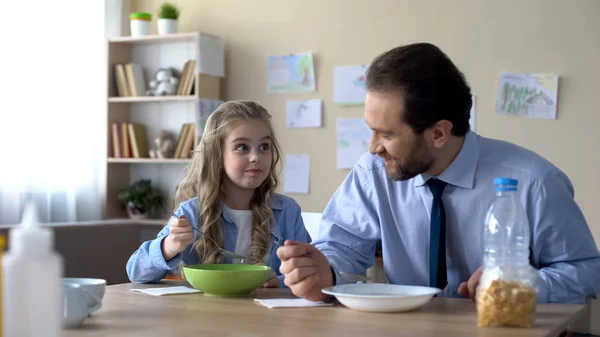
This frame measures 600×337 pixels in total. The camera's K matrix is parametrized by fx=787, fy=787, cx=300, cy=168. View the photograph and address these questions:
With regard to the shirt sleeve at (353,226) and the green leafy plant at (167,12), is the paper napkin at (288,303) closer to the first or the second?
the shirt sleeve at (353,226)

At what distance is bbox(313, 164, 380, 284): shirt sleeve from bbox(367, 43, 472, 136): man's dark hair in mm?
228

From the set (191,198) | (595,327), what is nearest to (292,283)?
(191,198)

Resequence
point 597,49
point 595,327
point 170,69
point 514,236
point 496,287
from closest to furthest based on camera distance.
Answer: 1. point 496,287
2. point 514,236
3. point 595,327
4. point 597,49
5. point 170,69

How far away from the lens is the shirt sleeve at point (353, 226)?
6.24 feet

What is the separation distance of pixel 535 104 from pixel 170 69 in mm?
2185

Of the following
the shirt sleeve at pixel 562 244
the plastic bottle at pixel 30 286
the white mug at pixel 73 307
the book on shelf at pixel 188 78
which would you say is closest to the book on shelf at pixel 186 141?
the book on shelf at pixel 188 78

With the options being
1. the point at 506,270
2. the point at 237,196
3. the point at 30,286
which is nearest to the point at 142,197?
the point at 237,196

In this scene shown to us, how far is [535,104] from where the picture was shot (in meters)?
3.91

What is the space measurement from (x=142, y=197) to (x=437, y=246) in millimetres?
3292

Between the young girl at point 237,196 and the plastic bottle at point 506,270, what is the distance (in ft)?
3.02

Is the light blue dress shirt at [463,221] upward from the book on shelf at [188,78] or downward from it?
downward

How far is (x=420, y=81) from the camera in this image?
1.81m

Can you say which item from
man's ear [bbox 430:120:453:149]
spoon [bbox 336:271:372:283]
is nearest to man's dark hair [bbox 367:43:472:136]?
man's ear [bbox 430:120:453:149]

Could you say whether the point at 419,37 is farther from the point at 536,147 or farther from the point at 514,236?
the point at 514,236
